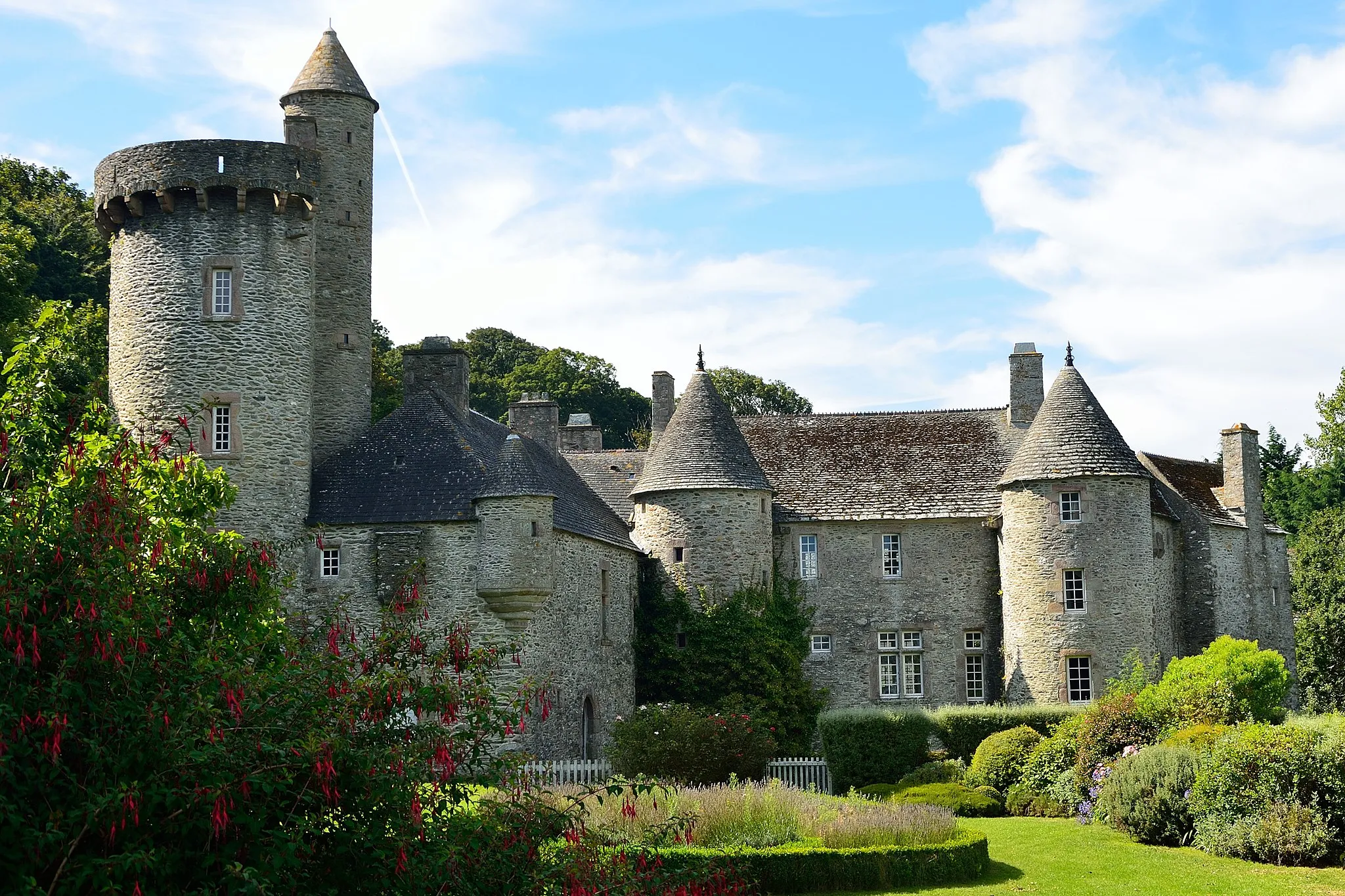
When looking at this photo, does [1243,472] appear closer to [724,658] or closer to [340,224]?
[724,658]

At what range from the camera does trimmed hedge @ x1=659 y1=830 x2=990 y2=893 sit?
17984 mm

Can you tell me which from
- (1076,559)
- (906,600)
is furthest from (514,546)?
(1076,559)

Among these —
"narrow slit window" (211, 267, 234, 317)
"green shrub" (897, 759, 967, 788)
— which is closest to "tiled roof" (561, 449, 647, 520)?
"green shrub" (897, 759, 967, 788)

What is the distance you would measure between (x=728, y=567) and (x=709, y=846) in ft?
59.4

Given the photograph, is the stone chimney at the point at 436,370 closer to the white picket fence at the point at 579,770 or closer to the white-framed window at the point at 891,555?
the white picket fence at the point at 579,770

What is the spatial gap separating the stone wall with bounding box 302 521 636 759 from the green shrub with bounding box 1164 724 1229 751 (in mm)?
12121

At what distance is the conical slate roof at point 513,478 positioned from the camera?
30.3 m

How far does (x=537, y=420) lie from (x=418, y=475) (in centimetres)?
1092

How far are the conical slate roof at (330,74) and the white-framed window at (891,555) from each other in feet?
55.9

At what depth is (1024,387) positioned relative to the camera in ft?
136

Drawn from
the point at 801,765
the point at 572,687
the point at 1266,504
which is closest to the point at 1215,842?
the point at 801,765

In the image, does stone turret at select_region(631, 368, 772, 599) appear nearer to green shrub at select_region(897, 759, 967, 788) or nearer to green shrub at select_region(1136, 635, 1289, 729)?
green shrub at select_region(897, 759, 967, 788)

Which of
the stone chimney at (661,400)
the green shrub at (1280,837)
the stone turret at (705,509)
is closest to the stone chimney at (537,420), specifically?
the stone chimney at (661,400)

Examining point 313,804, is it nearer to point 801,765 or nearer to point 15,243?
point 801,765
